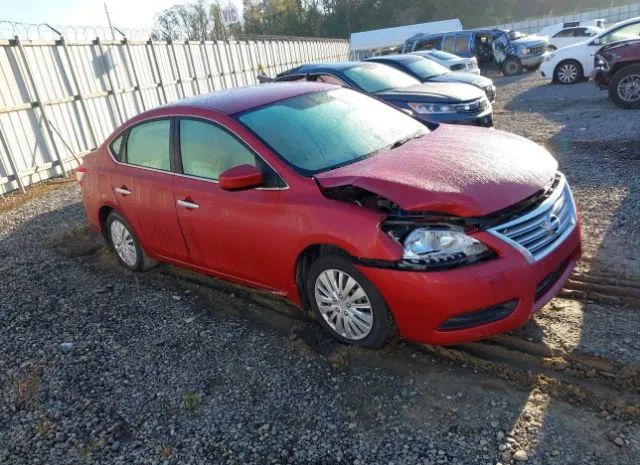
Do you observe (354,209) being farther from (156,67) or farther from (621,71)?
(156,67)

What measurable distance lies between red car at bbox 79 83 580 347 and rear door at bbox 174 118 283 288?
0.04ft

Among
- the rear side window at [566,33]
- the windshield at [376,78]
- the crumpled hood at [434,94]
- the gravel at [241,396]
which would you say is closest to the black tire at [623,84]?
the crumpled hood at [434,94]

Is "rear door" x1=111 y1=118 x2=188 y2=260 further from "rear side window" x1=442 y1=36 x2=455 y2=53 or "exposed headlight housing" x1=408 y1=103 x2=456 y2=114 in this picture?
"rear side window" x1=442 y1=36 x2=455 y2=53

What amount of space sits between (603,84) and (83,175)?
1017 cm

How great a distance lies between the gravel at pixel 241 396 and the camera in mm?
2555

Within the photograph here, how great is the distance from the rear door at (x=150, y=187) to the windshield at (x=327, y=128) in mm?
967

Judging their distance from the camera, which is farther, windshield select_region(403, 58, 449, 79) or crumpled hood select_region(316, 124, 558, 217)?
windshield select_region(403, 58, 449, 79)

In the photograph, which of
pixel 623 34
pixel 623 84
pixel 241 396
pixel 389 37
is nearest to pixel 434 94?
pixel 623 84

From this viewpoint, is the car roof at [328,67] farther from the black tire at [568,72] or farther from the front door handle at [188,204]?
the black tire at [568,72]

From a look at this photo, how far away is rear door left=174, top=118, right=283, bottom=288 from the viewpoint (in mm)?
3535

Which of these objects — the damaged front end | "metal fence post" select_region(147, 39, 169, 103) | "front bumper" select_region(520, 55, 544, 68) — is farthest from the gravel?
"front bumper" select_region(520, 55, 544, 68)

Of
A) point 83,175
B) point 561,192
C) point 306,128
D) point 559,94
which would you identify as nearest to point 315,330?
point 306,128

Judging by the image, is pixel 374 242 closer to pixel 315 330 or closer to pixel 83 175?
pixel 315 330

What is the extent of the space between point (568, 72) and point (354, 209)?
14839 millimetres
